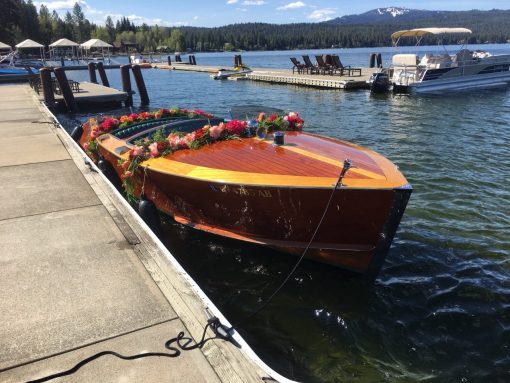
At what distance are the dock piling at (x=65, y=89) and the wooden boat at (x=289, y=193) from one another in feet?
49.2

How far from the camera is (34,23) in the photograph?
9544 centimetres

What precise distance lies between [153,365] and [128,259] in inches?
68.3

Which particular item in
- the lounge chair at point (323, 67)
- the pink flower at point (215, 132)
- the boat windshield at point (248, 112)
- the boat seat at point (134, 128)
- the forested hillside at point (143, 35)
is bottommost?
the boat seat at point (134, 128)

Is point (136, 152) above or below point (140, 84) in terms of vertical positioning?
below

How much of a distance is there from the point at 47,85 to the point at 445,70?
22.0 metres

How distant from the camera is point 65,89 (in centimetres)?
1983

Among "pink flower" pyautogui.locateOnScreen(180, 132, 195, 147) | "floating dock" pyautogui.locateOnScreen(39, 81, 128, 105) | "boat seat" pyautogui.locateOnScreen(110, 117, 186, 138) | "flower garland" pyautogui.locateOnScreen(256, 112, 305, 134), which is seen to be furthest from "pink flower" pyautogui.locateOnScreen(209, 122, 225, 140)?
"floating dock" pyautogui.locateOnScreen(39, 81, 128, 105)

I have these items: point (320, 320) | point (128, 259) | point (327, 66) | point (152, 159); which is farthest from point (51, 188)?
point (327, 66)

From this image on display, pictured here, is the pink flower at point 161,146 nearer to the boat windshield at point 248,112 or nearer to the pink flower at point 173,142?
the pink flower at point 173,142

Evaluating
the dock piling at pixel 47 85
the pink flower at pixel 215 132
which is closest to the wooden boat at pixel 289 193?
the pink flower at pixel 215 132

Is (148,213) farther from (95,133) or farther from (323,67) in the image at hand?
(323,67)

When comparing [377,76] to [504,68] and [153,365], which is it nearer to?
[504,68]

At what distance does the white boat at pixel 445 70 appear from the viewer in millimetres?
25219

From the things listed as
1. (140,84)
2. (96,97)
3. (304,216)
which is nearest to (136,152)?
(304,216)
